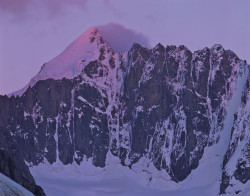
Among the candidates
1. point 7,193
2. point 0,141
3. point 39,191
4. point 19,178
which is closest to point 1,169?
point 19,178

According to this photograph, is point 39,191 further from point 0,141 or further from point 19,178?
point 0,141

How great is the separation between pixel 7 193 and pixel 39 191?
3741cm

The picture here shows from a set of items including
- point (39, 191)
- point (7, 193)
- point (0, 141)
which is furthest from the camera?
point (0, 141)

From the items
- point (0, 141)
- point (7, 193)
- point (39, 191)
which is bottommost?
point (7, 193)

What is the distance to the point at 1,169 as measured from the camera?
114 meters

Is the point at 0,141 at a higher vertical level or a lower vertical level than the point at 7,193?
higher

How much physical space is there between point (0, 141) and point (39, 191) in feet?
357

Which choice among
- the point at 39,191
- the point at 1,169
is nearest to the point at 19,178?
the point at 1,169

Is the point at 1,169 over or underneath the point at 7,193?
over

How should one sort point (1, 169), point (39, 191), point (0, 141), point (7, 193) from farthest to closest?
point (0, 141), point (1, 169), point (39, 191), point (7, 193)

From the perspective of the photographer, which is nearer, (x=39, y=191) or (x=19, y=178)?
(x=39, y=191)

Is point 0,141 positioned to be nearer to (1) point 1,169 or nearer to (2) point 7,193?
(1) point 1,169

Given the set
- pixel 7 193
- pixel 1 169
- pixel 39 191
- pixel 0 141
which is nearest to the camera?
pixel 7 193

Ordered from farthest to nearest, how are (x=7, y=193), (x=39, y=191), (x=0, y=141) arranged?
(x=0, y=141) → (x=39, y=191) → (x=7, y=193)
